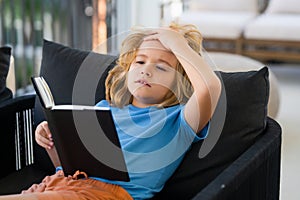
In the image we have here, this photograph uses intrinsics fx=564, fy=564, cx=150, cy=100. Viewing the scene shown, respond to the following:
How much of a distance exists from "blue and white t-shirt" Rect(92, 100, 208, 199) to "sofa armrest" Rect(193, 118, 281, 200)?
7.2 inches

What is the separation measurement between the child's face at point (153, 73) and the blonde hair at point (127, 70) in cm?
2

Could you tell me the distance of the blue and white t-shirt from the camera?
162 centimetres

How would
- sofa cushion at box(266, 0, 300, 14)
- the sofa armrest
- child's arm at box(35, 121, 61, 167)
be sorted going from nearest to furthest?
the sofa armrest
child's arm at box(35, 121, 61, 167)
sofa cushion at box(266, 0, 300, 14)

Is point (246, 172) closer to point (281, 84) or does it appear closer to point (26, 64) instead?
point (26, 64)

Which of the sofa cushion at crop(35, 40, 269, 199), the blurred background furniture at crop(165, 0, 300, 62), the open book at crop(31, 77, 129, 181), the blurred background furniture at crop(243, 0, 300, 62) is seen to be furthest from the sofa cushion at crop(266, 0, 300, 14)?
the open book at crop(31, 77, 129, 181)

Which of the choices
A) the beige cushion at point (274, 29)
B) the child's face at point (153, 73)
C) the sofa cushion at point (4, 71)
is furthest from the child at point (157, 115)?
the beige cushion at point (274, 29)

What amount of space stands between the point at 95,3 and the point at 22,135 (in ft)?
9.80

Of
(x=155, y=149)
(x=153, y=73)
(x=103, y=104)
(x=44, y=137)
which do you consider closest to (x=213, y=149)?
(x=155, y=149)

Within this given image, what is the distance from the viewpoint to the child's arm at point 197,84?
1.57 m

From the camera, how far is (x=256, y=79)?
167 centimetres

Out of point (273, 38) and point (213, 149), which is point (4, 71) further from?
point (273, 38)

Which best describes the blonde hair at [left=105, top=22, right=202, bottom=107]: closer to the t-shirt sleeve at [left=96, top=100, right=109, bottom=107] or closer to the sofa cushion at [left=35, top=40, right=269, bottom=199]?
the t-shirt sleeve at [left=96, top=100, right=109, bottom=107]

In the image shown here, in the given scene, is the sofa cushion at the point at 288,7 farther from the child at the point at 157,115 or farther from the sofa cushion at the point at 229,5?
the child at the point at 157,115

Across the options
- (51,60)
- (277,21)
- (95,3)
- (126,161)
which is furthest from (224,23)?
(126,161)
